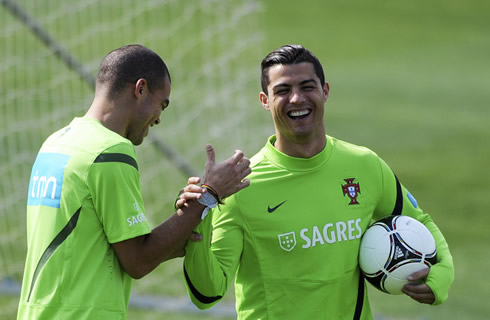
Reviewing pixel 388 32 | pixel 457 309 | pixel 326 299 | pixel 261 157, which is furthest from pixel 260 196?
pixel 388 32

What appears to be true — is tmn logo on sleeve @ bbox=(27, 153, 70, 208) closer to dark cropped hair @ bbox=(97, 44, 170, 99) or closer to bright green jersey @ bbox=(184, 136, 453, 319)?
dark cropped hair @ bbox=(97, 44, 170, 99)

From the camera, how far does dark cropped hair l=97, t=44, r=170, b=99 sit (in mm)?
3812

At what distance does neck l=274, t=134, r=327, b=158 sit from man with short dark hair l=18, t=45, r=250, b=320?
0.68 meters

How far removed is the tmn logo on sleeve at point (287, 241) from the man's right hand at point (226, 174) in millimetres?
461

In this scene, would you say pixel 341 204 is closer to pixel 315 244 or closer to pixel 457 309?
pixel 315 244

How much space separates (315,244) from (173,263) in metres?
4.85

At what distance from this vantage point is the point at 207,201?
3771mm

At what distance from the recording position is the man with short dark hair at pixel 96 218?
3586mm

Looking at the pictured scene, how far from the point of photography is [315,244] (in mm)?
4191

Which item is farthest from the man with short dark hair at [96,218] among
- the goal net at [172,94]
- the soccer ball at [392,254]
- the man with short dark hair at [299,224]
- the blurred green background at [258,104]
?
the blurred green background at [258,104]

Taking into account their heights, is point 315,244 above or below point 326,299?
above

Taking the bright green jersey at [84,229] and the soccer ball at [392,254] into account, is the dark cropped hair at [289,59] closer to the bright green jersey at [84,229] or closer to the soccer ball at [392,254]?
the soccer ball at [392,254]

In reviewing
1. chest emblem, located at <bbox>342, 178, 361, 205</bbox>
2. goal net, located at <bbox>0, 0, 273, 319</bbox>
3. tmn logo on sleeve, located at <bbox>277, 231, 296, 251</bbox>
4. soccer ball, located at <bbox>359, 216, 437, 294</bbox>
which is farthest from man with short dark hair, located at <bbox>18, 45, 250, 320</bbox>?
goal net, located at <bbox>0, 0, 273, 319</bbox>

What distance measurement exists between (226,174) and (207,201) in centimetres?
15
